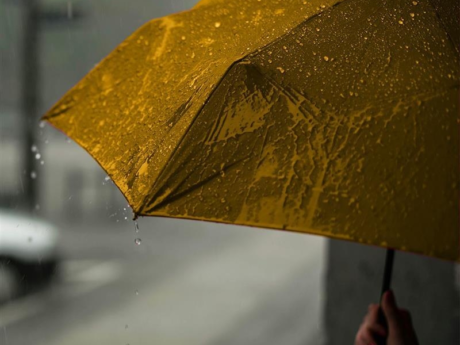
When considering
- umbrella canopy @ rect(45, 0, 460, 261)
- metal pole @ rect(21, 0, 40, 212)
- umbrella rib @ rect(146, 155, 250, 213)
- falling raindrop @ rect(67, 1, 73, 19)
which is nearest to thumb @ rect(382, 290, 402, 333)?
umbrella canopy @ rect(45, 0, 460, 261)

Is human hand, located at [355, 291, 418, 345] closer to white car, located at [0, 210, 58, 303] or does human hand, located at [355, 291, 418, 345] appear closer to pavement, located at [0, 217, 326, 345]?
pavement, located at [0, 217, 326, 345]

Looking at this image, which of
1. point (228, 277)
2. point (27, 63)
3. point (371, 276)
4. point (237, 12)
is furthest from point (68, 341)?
point (237, 12)

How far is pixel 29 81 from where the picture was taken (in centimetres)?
692

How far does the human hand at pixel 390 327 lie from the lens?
1419 millimetres

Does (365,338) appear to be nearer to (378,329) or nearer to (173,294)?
(378,329)

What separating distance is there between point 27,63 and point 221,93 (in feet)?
20.4

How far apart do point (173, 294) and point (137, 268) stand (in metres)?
1.32

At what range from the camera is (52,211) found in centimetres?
884

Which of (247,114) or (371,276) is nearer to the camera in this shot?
(247,114)

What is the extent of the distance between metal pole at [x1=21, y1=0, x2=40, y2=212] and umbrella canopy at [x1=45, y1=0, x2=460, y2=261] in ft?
19.4

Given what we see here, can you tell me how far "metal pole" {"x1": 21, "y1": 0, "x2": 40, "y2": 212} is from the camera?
6.90 meters

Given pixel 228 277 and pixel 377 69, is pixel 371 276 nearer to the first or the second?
pixel 377 69

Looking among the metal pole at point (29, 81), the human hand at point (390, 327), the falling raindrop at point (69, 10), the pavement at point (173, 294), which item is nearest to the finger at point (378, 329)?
the human hand at point (390, 327)

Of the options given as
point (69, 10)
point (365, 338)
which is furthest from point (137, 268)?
point (365, 338)
